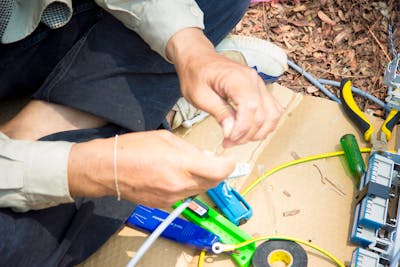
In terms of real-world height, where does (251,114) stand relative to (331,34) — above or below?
above

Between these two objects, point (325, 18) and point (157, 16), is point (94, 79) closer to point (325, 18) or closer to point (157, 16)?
point (157, 16)

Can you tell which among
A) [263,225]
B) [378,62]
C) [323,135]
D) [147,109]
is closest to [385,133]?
[323,135]

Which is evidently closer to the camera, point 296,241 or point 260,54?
point 296,241

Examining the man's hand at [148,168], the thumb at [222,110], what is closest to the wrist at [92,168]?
the man's hand at [148,168]

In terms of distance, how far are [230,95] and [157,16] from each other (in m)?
0.28

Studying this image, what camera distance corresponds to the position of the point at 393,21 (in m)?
1.65

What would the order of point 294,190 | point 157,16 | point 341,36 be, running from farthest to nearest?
point 341,36 < point 294,190 < point 157,16

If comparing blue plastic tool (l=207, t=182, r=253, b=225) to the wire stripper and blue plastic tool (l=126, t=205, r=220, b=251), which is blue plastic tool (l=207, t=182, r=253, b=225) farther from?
the wire stripper

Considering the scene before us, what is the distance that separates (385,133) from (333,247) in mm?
351

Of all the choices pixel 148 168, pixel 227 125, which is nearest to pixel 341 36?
pixel 227 125

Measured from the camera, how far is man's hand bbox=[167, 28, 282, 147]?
800mm

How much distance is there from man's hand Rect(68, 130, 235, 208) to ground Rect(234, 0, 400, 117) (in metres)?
0.84

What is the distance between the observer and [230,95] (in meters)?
0.82

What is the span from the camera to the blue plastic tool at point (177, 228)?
112 cm
